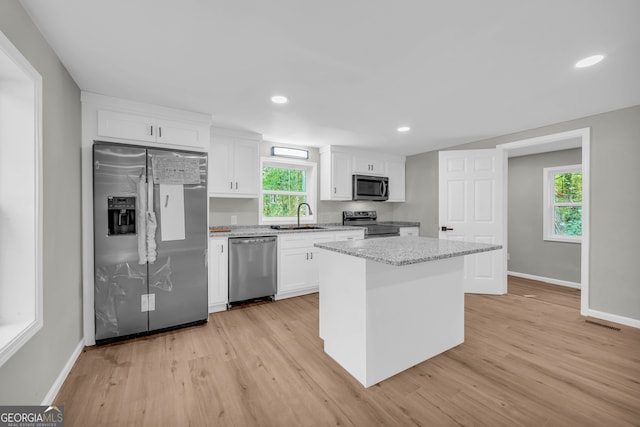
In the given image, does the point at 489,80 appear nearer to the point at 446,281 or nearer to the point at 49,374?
the point at 446,281

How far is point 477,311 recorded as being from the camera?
127 inches

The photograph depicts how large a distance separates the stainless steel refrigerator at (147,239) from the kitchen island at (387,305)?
1455mm

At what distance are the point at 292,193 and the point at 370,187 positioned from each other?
140cm

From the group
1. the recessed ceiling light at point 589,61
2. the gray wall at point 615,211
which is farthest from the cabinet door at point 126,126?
the gray wall at point 615,211

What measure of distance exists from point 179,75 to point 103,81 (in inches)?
27.2

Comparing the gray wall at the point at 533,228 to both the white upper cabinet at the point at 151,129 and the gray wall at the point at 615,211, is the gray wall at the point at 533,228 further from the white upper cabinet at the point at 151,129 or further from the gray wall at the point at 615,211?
the white upper cabinet at the point at 151,129

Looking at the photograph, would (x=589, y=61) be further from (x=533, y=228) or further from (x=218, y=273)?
(x=218, y=273)

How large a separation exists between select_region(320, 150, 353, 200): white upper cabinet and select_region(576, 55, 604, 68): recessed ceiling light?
3001 millimetres

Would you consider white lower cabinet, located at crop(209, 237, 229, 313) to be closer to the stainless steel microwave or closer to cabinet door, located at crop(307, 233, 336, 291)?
cabinet door, located at crop(307, 233, 336, 291)

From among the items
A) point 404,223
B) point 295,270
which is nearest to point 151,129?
point 295,270

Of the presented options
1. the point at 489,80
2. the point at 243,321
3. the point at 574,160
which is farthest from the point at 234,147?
the point at 574,160

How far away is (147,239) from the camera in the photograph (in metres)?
2.57

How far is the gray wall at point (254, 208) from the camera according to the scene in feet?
12.6

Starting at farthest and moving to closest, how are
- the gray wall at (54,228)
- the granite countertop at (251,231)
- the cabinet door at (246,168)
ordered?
the cabinet door at (246,168) < the granite countertop at (251,231) < the gray wall at (54,228)
